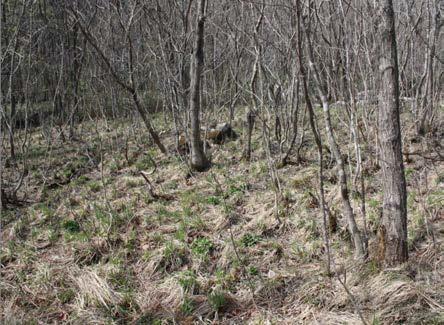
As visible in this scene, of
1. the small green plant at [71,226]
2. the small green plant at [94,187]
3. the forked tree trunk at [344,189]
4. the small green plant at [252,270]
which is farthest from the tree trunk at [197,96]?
the forked tree trunk at [344,189]

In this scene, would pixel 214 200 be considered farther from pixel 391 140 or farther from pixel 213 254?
pixel 391 140

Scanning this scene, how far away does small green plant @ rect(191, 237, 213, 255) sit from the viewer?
434 centimetres

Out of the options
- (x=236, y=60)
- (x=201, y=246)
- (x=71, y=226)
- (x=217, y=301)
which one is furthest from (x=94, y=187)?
(x=217, y=301)

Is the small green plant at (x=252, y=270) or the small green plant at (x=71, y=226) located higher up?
the small green plant at (x=71, y=226)

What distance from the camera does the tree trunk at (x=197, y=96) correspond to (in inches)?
237

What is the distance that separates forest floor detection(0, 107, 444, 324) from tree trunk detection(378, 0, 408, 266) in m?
A: 0.37

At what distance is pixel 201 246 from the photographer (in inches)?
174

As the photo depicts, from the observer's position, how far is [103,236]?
475 centimetres

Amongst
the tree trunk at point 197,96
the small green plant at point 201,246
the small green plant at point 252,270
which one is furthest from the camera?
the tree trunk at point 197,96

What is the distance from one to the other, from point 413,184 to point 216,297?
2.66 meters

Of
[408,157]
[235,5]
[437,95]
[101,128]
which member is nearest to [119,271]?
[408,157]

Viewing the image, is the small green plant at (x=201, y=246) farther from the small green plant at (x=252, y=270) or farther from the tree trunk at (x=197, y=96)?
the tree trunk at (x=197, y=96)

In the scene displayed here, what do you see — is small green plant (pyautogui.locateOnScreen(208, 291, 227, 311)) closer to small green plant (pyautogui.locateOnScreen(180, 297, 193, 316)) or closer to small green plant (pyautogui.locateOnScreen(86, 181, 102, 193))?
small green plant (pyautogui.locateOnScreen(180, 297, 193, 316))

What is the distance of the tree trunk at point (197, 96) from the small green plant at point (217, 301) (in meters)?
3.19
